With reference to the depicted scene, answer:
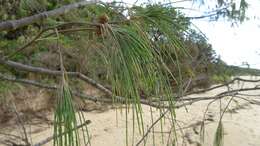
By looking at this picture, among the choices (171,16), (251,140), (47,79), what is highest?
(171,16)

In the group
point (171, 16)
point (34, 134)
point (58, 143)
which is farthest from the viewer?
point (34, 134)

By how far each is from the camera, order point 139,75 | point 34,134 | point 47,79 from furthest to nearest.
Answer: point 34,134
point 47,79
point 139,75

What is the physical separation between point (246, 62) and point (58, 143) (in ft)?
4.87

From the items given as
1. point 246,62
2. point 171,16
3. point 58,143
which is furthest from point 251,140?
point 58,143

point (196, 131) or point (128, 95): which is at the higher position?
point (128, 95)

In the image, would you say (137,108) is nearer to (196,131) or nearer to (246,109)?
(196,131)

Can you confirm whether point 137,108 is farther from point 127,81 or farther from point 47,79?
point 47,79

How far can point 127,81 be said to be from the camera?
59 centimetres

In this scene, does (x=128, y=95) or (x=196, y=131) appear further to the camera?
(x=196, y=131)

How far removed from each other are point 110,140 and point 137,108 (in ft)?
8.83

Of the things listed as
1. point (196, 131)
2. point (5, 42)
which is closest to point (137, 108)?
point (5, 42)

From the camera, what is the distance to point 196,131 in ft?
11.2

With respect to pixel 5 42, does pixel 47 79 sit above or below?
below

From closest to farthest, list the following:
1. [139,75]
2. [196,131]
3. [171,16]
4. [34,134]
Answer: [139,75], [171,16], [34,134], [196,131]
